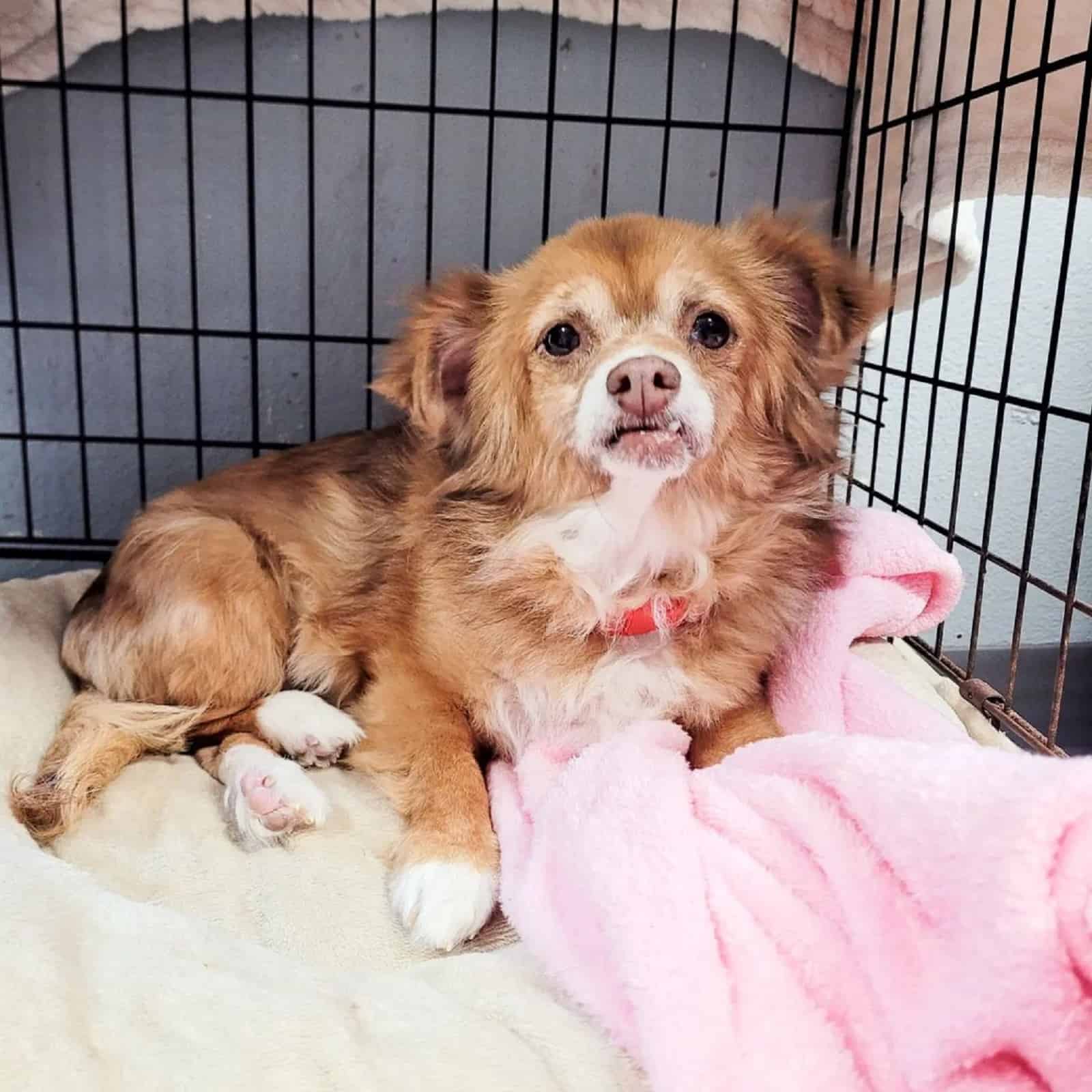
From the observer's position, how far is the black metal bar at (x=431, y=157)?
6.73 ft

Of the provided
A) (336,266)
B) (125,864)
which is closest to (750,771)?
(125,864)

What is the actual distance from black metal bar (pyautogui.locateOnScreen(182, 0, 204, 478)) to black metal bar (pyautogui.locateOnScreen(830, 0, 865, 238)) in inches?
44.4

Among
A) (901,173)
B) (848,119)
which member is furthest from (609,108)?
(901,173)

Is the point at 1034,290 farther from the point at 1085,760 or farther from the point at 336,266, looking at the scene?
the point at 1085,760

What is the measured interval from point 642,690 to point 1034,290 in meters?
1.59

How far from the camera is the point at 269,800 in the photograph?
1.31 m

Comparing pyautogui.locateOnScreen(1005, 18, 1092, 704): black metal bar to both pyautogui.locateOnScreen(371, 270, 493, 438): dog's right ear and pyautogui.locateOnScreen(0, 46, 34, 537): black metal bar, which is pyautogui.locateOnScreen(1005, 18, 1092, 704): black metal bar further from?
pyautogui.locateOnScreen(0, 46, 34, 537): black metal bar

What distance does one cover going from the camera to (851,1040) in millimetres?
858

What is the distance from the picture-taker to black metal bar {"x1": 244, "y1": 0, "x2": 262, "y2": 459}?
6.61 ft

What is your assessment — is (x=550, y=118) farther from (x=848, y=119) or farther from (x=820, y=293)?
(x=820, y=293)

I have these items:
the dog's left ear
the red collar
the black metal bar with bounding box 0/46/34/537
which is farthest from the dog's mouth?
the black metal bar with bounding box 0/46/34/537

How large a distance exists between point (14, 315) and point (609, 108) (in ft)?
4.42

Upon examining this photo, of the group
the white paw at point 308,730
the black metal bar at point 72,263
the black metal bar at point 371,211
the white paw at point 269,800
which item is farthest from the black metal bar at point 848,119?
the white paw at point 269,800

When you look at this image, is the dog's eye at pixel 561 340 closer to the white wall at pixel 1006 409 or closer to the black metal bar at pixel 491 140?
the black metal bar at pixel 491 140
